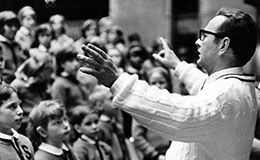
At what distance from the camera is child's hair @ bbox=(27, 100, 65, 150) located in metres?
5.29

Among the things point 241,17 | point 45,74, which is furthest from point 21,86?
point 241,17

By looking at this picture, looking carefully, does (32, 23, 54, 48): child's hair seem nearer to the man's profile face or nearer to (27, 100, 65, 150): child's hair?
(27, 100, 65, 150): child's hair

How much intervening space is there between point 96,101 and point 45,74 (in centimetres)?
57

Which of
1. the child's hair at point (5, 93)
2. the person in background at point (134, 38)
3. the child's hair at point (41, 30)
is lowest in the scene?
the person in background at point (134, 38)

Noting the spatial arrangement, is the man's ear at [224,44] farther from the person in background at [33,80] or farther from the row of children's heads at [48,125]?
the person in background at [33,80]

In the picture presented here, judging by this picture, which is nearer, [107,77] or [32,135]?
[107,77]

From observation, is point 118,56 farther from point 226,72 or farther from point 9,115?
point 226,72

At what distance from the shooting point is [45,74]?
694 centimetres

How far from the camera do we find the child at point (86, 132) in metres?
6.22

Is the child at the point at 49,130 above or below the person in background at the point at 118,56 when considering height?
above

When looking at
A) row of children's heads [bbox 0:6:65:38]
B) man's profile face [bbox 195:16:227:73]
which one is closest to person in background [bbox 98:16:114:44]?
row of children's heads [bbox 0:6:65:38]

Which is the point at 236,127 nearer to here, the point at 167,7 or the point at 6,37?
the point at 6,37

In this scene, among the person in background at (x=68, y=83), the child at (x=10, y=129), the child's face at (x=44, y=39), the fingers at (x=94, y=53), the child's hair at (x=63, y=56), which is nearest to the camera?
the fingers at (x=94, y=53)

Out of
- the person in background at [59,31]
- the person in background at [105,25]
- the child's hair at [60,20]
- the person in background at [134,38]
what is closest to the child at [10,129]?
the person in background at [59,31]
